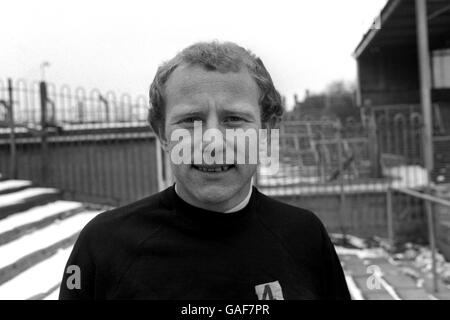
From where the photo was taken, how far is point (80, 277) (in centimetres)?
90

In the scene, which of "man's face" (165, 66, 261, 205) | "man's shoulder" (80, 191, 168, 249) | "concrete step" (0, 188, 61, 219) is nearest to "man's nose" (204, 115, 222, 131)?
"man's face" (165, 66, 261, 205)

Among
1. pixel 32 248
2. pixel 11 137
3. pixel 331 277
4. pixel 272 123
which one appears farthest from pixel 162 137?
pixel 11 137

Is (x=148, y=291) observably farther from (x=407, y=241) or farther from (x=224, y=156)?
(x=407, y=241)

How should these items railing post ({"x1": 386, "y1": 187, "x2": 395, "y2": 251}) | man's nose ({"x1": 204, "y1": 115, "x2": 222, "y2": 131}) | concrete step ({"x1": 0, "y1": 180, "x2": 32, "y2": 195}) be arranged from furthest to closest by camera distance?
1. railing post ({"x1": 386, "y1": 187, "x2": 395, "y2": 251})
2. concrete step ({"x1": 0, "y1": 180, "x2": 32, "y2": 195})
3. man's nose ({"x1": 204, "y1": 115, "x2": 222, "y2": 131})

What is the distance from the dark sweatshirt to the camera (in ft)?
2.87

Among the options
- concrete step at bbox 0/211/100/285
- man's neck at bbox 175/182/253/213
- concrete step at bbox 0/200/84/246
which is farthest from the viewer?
concrete step at bbox 0/200/84/246

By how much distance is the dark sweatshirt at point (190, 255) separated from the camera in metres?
0.87

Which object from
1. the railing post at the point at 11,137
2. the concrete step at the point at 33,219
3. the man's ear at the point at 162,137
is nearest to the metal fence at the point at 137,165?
the railing post at the point at 11,137

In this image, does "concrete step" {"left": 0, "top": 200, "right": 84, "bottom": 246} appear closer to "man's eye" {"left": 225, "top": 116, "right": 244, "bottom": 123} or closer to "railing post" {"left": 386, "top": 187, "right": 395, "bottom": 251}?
"man's eye" {"left": 225, "top": 116, "right": 244, "bottom": 123}

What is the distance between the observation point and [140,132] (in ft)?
19.7

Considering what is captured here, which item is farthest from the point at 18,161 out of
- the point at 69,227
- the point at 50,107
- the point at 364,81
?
the point at 364,81

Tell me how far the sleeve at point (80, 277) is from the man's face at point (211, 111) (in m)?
0.25

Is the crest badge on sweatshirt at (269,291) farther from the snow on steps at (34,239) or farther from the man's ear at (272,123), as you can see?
the snow on steps at (34,239)

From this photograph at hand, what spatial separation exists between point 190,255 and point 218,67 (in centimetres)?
37
